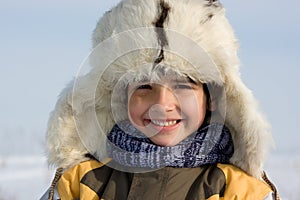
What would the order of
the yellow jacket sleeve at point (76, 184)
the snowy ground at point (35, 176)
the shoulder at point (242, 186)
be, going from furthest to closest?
1. the snowy ground at point (35, 176)
2. the yellow jacket sleeve at point (76, 184)
3. the shoulder at point (242, 186)

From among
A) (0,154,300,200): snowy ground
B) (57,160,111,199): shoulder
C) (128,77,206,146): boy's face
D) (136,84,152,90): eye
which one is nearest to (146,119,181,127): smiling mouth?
(128,77,206,146): boy's face

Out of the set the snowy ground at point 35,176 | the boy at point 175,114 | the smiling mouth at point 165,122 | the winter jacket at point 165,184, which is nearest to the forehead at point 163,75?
the boy at point 175,114

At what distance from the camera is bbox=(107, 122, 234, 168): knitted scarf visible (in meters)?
1.99

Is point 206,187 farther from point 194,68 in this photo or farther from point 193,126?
point 194,68

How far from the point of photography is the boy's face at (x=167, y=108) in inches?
77.2

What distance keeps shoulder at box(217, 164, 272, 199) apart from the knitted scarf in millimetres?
63

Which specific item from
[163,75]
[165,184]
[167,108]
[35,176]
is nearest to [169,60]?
[163,75]

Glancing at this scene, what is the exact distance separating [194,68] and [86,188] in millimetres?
527

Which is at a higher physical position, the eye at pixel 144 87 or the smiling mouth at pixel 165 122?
the eye at pixel 144 87

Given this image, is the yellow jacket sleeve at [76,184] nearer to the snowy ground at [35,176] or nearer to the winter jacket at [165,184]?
the winter jacket at [165,184]

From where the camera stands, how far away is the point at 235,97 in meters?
2.01

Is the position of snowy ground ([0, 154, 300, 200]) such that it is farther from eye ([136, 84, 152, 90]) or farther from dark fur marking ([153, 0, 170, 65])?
dark fur marking ([153, 0, 170, 65])

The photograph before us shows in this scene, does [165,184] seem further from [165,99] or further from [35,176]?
[35,176]

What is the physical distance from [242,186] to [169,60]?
46 cm
